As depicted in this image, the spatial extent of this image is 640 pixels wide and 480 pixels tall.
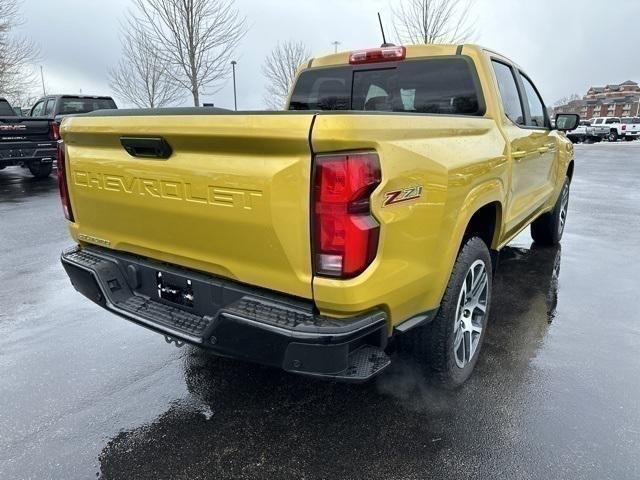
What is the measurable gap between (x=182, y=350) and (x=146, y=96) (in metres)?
25.5

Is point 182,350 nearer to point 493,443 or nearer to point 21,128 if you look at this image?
point 493,443

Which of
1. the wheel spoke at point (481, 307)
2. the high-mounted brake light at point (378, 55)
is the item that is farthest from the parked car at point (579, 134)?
the wheel spoke at point (481, 307)

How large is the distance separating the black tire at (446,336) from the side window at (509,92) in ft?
4.58

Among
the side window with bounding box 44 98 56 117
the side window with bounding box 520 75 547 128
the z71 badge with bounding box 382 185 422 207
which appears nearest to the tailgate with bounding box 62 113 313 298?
the z71 badge with bounding box 382 185 422 207

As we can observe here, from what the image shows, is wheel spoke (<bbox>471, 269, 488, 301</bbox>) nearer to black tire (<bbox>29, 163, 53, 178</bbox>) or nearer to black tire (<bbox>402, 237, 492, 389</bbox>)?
black tire (<bbox>402, 237, 492, 389</bbox>)

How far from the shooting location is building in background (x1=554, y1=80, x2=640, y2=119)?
104 m

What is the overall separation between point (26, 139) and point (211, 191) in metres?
10.7

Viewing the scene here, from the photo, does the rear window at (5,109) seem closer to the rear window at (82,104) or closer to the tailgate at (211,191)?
the rear window at (82,104)

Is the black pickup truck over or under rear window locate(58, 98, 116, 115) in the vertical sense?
under

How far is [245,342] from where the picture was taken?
213 centimetres

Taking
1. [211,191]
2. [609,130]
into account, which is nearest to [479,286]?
[211,191]

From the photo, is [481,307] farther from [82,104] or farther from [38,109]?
[38,109]

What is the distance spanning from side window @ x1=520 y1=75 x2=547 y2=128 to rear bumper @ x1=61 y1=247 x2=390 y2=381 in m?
3.07

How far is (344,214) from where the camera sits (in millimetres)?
1919
